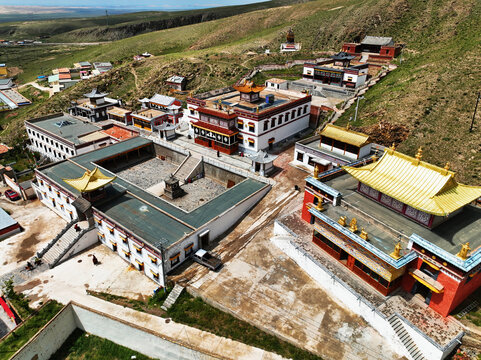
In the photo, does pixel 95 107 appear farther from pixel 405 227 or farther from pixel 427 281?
pixel 427 281

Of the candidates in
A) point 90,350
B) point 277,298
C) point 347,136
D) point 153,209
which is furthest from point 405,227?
point 90,350

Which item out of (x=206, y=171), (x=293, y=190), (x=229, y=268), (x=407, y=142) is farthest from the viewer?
(x=206, y=171)

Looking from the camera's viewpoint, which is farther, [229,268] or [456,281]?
[229,268]

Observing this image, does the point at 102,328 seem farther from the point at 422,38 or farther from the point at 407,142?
the point at 422,38

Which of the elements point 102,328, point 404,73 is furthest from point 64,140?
point 404,73

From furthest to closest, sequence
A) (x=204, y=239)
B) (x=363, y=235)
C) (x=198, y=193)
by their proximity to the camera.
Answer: (x=198, y=193), (x=204, y=239), (x=363, y=235)

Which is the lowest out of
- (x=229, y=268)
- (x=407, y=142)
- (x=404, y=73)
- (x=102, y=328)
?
(x=102, y=328)

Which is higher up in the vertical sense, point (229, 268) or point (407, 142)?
point (407, 142)
